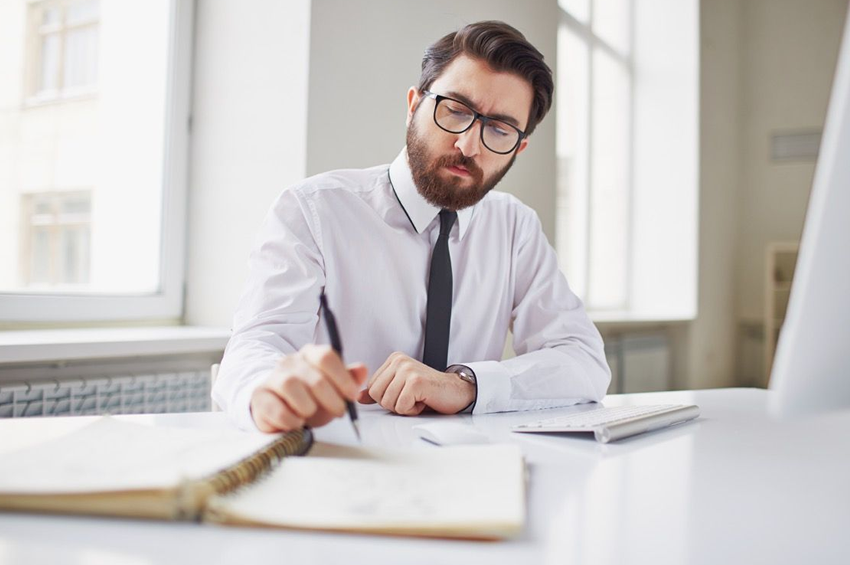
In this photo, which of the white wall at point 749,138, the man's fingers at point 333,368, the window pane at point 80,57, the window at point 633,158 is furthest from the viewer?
the white wall at point 749,138

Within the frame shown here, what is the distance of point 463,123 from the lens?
149 centimetres

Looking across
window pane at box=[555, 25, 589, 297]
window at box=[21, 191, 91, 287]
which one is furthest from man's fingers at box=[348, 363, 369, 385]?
window pane at box=[555, 25, 589, 297]

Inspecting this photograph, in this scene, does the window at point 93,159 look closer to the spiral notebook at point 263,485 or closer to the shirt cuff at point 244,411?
the shirt cuff at point 244,411

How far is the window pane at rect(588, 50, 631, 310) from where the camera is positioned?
5.24 meters

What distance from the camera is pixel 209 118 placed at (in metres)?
2.41

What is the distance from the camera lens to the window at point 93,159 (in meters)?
2.01

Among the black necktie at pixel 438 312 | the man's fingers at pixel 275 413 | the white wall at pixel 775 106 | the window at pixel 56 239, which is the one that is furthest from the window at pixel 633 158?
the man's fingers at pixel 275 413

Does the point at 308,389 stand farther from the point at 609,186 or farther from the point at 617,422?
the point at 609,186

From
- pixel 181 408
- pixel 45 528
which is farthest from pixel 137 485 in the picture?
pixel 181 408

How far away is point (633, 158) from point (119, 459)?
5.51m

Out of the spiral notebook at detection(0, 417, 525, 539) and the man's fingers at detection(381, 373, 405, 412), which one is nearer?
the spiral notebook at detection(0, 417, 525, 539)

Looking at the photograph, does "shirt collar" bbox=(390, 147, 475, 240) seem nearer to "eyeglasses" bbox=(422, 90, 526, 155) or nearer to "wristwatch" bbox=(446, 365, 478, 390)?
"eyeglasses" bbox=(422, 90, 526, 155)

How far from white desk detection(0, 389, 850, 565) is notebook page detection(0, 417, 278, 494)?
29mm

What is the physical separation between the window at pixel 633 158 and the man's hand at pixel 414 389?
3847mm
